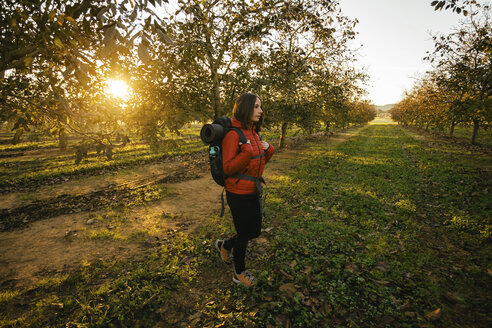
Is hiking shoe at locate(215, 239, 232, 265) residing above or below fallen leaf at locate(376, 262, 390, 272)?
above

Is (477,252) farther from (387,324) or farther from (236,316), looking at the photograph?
(236,316)

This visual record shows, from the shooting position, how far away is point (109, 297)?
3373 millimetres

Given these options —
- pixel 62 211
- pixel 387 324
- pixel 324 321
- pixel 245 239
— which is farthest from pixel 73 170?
pixel 387 324

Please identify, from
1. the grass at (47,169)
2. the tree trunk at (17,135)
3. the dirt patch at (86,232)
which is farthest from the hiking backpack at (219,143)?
the grass at (47,169)

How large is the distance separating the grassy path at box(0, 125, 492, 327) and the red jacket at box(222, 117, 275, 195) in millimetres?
1856

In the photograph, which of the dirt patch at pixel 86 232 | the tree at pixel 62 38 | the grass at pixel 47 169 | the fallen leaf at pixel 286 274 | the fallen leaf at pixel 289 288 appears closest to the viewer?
the tree at pixel 62 38

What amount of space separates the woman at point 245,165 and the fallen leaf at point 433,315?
8.74 feet

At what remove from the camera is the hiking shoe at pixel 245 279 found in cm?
350

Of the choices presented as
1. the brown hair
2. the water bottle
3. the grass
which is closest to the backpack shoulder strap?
the brown hair

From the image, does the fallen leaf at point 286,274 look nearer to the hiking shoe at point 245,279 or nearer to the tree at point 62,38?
the hiking shoe at point 245,279

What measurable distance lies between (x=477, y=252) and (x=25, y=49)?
8.84 meters

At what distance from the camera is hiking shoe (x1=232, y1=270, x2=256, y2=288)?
3.50 meters

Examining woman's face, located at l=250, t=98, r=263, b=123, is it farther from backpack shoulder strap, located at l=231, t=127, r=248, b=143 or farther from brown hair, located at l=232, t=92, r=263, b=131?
backpack shoulder strap, located at l=231, t=127, r=248, b=143

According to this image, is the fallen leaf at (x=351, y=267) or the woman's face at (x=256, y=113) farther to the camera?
the fallen leaf at (x=351, y=267)
